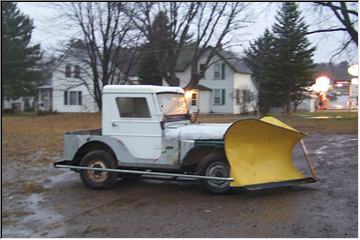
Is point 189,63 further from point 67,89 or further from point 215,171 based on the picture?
point 215,171

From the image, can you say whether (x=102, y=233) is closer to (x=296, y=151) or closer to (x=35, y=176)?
(x=35, y=176)

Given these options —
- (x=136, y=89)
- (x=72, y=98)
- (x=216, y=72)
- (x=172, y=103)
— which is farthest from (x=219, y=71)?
(x=136, y=89)

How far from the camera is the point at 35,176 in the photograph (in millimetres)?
12188

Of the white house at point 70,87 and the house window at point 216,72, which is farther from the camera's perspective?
the house window at point 216,72

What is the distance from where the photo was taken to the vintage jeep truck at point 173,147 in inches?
337

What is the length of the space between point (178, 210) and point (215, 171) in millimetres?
1156

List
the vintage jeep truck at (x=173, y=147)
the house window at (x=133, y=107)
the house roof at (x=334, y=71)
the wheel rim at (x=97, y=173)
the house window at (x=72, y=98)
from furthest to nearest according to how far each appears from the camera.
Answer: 1. the house window at (x=72, y=98)
2. the house roof at (x=334, y=71)
3. the wheel rim at (x=97, y=173)
4. the house window at (x=133, y=107)
5. the vintage jeep truck at (x=173, y=147)

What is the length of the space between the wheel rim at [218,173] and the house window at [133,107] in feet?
5.62

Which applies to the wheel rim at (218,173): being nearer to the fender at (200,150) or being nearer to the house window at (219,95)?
the fender at (200,150)

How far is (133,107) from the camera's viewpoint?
982cm

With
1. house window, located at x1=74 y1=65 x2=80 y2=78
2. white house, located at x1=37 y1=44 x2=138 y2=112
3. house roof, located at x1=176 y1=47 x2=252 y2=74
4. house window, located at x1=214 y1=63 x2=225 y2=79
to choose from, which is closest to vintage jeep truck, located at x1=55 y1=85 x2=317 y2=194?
white house, located at x1=37 y1=44 x2=138 y2=112

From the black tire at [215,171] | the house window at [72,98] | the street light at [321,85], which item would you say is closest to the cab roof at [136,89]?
the black tire at [215,171]

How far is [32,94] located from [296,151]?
5007 centimetres

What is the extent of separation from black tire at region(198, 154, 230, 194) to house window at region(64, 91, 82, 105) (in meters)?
49.9
